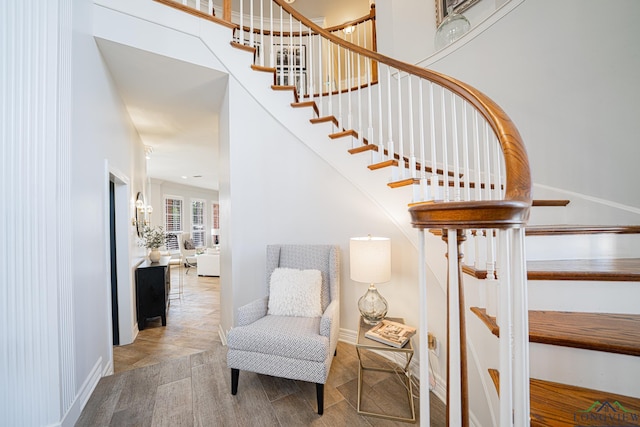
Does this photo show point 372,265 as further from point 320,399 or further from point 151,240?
point 151,240

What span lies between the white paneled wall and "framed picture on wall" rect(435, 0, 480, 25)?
3416 mm

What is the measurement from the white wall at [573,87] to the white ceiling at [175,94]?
2709mm

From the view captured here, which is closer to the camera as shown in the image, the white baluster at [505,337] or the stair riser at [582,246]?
the white baluster at [505,337]

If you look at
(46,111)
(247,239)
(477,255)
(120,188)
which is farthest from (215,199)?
(477,255)

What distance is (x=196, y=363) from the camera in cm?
226

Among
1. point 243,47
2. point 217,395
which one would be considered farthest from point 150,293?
point 243,47

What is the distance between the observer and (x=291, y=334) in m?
1.73

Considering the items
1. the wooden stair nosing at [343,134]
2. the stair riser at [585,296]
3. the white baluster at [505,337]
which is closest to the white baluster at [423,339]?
the white baluster at [505,337]

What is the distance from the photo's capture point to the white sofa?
6.36 m

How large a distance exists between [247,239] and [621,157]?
3.03m

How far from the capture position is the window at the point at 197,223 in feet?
30.3

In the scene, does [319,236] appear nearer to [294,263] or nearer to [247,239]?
[294,263]

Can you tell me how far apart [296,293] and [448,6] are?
3497 millimetres

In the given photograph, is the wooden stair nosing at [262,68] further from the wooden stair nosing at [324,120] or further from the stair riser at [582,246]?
the stair riser at [582,246]
